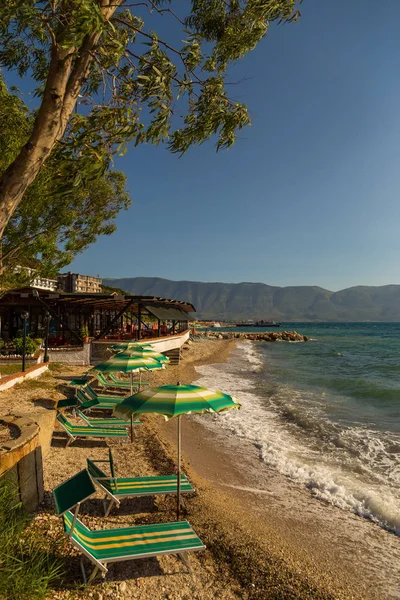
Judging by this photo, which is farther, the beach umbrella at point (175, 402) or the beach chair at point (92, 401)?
the beach chair at point (92, 401)

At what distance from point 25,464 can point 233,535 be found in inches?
123

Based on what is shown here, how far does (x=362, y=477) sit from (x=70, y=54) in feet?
31.3

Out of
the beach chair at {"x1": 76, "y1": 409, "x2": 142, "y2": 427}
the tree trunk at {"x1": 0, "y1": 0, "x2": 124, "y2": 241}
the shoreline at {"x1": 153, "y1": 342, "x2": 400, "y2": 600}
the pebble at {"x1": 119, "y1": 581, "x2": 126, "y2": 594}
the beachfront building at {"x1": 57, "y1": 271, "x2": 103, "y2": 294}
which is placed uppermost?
the beachfront building at {"x1": 57, "y1": 271, "x2": 103, "y2": 294}

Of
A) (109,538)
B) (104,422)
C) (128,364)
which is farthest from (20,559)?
(104,422)

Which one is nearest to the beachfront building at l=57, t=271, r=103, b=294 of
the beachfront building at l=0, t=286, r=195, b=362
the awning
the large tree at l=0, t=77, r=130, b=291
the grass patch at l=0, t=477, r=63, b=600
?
A: the beachfront building at l=0, t=286, r=195, b=362

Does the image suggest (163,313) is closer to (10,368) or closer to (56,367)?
(56,367)

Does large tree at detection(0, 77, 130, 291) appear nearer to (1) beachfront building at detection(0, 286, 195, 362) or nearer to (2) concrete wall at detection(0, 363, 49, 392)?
(2) concrete wall at detection(0, 363, 49, 392)

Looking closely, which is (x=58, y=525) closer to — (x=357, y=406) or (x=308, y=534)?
(x=308, y=534)

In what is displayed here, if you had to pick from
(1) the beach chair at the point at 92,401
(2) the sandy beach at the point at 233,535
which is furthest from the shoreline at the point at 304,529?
(1) the beach chair at the point at 92,401

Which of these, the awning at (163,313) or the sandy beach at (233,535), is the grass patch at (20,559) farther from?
the awning at (163,313)

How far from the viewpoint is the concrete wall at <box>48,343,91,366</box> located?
64.2 ft

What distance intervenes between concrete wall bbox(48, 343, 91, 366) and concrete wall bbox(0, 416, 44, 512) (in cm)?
1476

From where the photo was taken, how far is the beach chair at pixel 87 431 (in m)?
8.44

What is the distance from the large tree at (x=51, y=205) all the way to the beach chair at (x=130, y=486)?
3.32 meters
